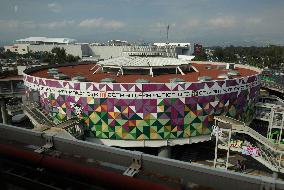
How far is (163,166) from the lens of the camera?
11.7m

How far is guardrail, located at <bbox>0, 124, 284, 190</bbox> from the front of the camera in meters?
10.2

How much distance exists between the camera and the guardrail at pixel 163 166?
1019 centimetres

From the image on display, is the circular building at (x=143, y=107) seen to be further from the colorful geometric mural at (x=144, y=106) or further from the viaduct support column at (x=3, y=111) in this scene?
the viaduct support column at (x=3, y=111)

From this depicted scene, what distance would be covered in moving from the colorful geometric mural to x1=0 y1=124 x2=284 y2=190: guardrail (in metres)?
22.9

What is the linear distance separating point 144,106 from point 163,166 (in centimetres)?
2590

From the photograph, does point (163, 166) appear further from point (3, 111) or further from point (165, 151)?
point (3, 111)

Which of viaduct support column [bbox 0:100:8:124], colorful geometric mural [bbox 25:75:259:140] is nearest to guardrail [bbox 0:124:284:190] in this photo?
colorful geometric mural [bbox 25:75:259:140]

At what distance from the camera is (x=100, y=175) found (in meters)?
10.3

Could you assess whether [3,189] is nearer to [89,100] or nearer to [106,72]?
[89,100]

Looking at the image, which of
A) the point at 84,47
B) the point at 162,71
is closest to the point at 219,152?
the point at 162,71

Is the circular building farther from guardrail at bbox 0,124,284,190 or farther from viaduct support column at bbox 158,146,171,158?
guardrail at bbox 0,124,284,190

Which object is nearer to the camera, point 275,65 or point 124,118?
point 124,118

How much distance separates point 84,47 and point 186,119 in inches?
6256

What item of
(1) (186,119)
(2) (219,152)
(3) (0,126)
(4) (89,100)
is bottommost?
(2) (219,152)
